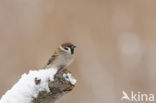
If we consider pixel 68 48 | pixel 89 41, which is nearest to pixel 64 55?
pixel 68 48

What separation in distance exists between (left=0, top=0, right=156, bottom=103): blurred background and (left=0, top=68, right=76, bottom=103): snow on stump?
3.18 metres

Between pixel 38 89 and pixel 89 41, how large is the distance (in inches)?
147

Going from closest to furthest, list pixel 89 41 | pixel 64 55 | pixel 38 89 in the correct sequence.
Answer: pixel 38 89 → pixel 64 55 → pixel 89 41

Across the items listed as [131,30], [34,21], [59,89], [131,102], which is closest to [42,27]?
[34,21]

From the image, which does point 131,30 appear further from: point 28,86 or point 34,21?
point 28,86

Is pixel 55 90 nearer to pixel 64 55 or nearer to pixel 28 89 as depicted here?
pixel 28 89

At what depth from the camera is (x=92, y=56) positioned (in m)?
4.86

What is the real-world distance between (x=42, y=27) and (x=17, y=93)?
3906 mm

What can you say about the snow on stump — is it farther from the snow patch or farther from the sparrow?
the sparrow

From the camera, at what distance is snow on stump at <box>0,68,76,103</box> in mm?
1179

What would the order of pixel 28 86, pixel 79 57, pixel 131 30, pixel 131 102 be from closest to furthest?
pixel 28 86, pixel 131 102, pixel 79 57, pixel 131 30

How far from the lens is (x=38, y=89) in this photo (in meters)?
1.20

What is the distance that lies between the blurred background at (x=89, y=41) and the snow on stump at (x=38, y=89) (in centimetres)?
318

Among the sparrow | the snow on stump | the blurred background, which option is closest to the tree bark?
the snow on stump
